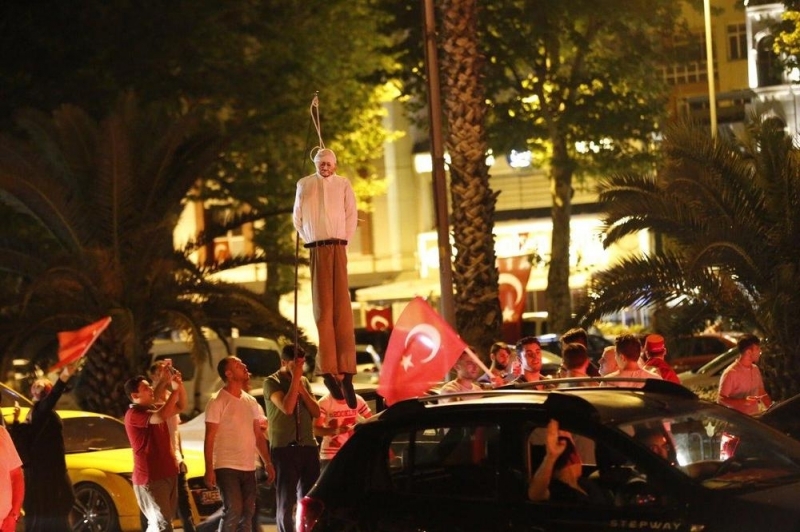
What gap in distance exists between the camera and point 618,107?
112 feet

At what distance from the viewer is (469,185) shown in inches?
679

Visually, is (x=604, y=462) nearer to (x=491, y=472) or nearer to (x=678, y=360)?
(x=491, y=472)

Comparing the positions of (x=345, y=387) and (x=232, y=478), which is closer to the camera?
(x=345, y=387)

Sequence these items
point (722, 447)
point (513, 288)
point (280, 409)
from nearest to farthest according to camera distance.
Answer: point (722, 447)
point (280, 409)
point (513, 288)

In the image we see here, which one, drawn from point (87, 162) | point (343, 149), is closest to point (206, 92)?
point (343, 149)

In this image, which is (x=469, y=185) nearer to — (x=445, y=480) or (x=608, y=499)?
(x=445, y=480)

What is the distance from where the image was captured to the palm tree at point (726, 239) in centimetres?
1541

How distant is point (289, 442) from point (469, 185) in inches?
268

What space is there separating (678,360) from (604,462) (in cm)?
2074

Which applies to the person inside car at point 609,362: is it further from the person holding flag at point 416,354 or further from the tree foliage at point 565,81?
the tree foliage at point 565,81

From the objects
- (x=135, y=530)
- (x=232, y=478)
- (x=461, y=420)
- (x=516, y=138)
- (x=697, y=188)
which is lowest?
(x=135, y=530)

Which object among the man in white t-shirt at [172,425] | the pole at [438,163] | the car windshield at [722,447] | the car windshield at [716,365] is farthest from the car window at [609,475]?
the car windshield at [716,365]

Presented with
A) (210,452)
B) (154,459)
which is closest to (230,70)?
(154,459)

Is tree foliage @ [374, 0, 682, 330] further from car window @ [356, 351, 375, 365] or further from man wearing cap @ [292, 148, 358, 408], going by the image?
man wearing cap @ [292, 148, 358, 408]
